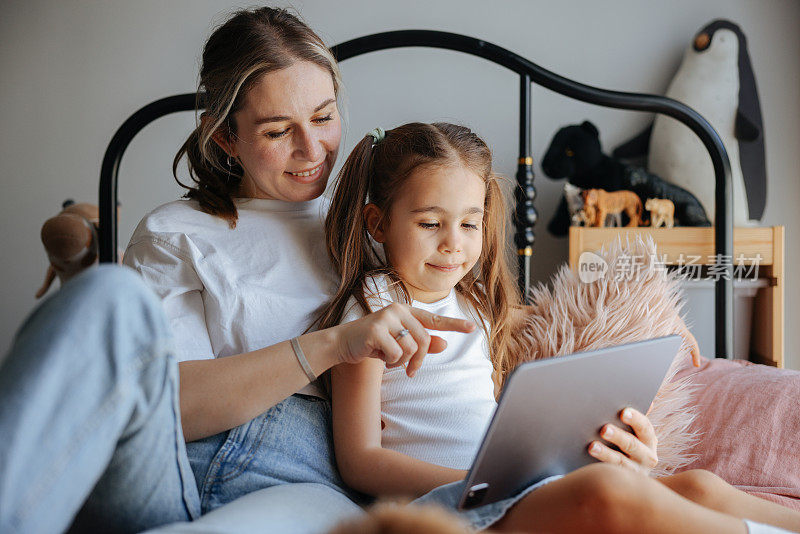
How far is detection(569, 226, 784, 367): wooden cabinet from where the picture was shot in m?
1.88

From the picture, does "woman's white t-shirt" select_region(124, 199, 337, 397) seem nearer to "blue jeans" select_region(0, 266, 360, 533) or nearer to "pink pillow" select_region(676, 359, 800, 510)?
"blue jeans" select_region(0, 266, 360, 533)

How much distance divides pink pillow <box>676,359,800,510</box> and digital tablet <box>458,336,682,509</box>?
0.34 m

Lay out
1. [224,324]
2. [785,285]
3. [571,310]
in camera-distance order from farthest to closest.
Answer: [785,285] → [571,310] → [224,324]

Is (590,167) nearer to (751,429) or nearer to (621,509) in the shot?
(751,429)

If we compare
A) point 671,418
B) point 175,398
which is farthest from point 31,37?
point 671,418

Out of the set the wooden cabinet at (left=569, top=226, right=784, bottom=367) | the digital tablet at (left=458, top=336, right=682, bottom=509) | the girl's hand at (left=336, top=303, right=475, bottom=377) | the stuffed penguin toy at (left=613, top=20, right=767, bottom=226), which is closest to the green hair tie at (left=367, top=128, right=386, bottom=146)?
the girl's hand at (left=336, top=303, right=475, bottom=377)

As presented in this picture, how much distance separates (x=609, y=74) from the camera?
2.29m

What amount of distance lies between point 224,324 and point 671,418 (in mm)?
775

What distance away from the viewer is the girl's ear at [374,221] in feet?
3.75

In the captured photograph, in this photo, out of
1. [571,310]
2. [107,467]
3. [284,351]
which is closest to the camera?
[107,467]

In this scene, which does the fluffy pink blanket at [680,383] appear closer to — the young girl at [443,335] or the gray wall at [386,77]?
the young girl at [443,335]

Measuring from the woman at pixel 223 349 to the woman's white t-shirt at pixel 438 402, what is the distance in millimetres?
97

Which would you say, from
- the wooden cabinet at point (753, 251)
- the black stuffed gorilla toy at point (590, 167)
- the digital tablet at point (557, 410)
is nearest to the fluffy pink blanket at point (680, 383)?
the digital tablet at point (557, 410)

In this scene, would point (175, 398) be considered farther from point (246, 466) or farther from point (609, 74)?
point (609, 74)
